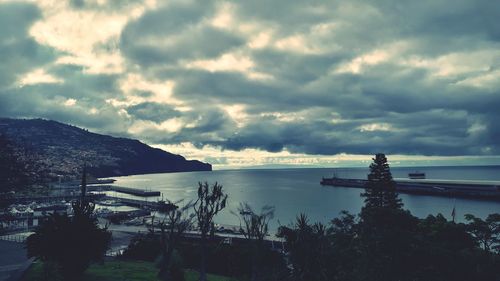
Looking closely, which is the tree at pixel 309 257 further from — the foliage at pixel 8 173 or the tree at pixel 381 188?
the foliage at pixel 8 173

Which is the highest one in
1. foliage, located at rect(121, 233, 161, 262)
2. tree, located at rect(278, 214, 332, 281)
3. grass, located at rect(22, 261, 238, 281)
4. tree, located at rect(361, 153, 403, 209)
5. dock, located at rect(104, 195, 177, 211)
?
tree, located at rect(361, 153, 403, 209)

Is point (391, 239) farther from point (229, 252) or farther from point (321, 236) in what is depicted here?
point (229, 252)

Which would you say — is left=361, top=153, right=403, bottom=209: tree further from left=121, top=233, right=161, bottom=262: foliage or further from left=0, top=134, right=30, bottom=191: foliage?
left=0, top=134, right=30, bottom=191: foliage

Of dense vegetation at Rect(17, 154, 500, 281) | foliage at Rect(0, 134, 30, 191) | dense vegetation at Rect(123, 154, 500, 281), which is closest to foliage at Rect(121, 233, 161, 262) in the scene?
dense vegetation at Rect(123, 154, 500, 281)

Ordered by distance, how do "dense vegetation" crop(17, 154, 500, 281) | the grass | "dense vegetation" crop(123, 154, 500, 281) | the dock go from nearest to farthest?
"dense vegetation" crop(123, 154, 500, 281)
"dense vegetation" crop(17, 154, 500, 281)
the grass
the dock

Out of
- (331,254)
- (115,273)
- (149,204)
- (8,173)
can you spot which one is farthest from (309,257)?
(149,204)

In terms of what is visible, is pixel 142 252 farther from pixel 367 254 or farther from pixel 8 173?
pixel 367 254

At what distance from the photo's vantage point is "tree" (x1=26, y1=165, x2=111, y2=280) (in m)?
32.3

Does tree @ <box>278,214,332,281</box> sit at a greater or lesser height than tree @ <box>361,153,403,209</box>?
lesser

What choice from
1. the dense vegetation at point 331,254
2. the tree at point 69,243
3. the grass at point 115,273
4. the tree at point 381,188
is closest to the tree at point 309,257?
the dense vegetation at point 331,254

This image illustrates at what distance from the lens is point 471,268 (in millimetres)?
32656

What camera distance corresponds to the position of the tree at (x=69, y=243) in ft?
106

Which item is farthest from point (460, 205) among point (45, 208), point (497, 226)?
point (45, 208)

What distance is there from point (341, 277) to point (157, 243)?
105ft
